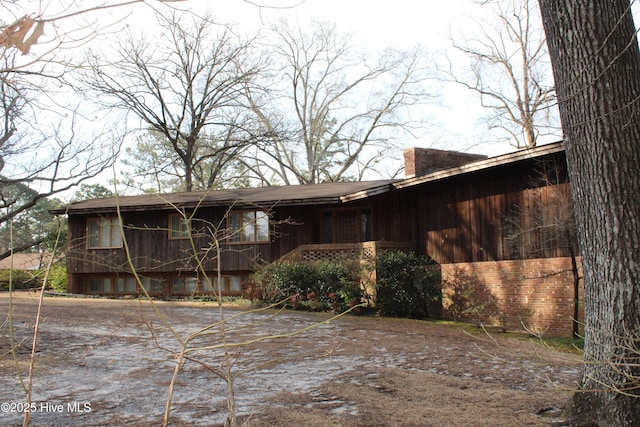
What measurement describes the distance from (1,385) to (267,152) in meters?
32.0

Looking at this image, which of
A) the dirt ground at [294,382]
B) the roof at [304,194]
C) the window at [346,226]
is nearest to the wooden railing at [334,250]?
the roof at [304,194]

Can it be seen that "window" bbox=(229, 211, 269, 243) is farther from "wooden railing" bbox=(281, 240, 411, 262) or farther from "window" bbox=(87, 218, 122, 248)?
"window" bbox=(87, 218, 122, 248)

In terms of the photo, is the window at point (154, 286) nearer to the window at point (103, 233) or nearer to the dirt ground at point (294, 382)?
the window at point (103, 233)

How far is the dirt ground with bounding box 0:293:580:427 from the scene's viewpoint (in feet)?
19.2

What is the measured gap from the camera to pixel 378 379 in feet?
25.5

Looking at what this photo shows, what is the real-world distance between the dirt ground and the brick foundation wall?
1.75m

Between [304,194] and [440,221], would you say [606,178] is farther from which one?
[304,194]

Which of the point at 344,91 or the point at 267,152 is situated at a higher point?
the point at 344,91

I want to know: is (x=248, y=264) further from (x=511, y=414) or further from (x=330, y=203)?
(x=511, y=414)

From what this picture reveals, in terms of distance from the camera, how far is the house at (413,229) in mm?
13414

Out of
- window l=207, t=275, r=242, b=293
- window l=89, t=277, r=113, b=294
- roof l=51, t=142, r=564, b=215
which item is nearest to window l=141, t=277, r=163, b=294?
window l=89, t=277, r=113, b=294

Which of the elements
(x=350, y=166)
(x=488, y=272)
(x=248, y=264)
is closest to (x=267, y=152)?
(x=350, y=166)

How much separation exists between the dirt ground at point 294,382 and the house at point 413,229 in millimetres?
1546

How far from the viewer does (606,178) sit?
5.49 meters
